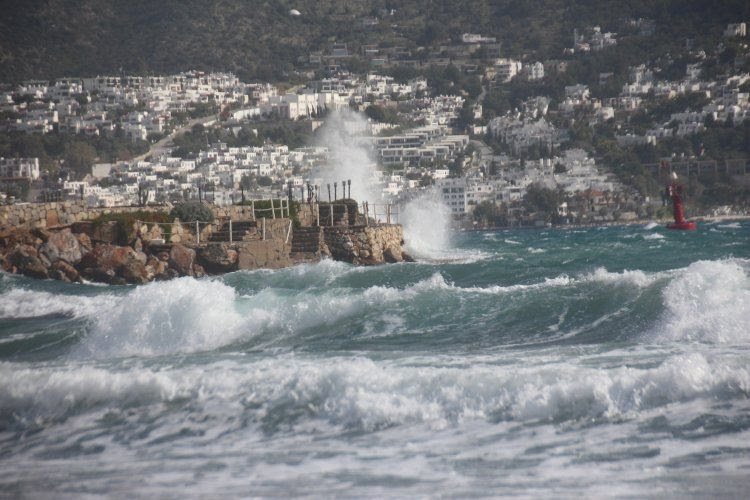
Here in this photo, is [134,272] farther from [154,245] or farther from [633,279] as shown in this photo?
[633,279]

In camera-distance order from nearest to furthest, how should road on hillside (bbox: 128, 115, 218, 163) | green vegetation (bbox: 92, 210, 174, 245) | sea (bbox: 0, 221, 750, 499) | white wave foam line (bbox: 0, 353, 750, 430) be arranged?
1. sea (bbox: 0, 221, 750, 499)
2. white wave foam line (bbox: 0, 353, 750, 430)
3. green vegetation (bbox: 92, 210, 174, 245)
4. road on hillside (bbox: 128, 115, 218, 163)

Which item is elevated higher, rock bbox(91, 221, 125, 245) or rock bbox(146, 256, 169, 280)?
rock bbox(91, 221, 125, 245)

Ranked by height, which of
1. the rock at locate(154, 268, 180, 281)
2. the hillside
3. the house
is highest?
the hillside

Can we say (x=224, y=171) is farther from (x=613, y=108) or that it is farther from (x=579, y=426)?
(x=579, y=426)

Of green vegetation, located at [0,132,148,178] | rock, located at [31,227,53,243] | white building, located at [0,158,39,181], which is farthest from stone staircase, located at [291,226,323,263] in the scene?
green vegetation, located at [0,132,148,178]

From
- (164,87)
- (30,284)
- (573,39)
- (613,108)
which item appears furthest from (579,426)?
(573,39)

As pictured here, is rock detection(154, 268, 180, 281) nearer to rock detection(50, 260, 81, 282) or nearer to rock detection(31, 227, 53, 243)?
rock detection(50, 260, 81, 282)

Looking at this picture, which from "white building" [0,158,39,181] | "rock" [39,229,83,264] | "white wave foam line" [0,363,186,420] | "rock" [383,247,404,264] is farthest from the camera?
"white building" [0,158,39,181]
